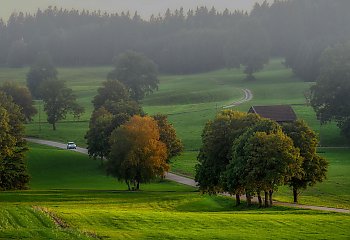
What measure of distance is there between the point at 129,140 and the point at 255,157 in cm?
2254

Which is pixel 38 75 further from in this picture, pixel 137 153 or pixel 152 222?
pixel 152 222

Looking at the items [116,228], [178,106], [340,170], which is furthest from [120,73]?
[116,228]

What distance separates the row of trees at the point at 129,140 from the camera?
217 feet

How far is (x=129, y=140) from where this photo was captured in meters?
66.6

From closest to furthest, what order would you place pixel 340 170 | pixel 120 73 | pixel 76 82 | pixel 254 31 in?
pixel 340 170
pixel 120 73
pixel 254 31
pixel 76 82

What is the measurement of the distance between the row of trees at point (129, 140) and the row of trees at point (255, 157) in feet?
39.1

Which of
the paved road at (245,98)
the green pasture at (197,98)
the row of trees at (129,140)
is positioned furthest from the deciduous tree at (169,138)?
the paved road at (245,98)

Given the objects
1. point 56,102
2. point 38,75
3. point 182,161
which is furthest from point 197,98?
point 182,161

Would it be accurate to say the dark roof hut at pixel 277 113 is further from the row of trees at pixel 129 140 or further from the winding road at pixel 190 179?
the winding road at pixel 190 179

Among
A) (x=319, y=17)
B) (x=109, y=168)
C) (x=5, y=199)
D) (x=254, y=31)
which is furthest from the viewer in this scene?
(x=319, y=17)

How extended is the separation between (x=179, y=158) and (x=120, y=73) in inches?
2308

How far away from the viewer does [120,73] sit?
463 ft

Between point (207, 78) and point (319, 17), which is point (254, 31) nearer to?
point (207, 78)

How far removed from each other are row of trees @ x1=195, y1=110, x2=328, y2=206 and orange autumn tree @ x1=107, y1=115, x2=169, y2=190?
37.7 feet
